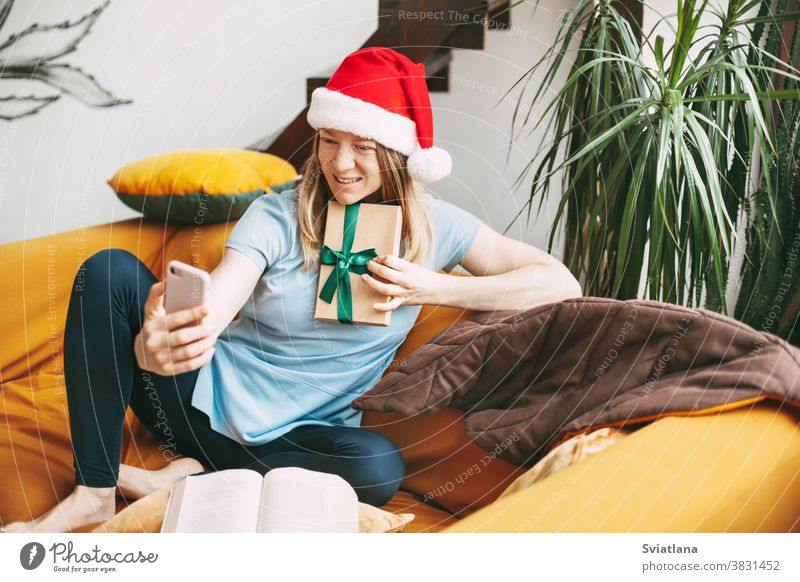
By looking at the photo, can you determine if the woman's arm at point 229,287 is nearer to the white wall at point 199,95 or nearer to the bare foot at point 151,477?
the bare foot at point 151,477

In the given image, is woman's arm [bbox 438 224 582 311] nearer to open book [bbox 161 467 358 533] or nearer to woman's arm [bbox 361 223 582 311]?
woman's arm [bbox 361 223 582 311]

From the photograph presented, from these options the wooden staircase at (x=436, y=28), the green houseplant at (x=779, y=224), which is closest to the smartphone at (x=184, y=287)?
the wooden staircase at (x=436, y=28)

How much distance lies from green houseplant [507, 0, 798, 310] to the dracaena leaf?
0.53 m

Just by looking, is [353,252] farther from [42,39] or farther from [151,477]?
[42,39]

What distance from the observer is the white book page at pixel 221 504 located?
730 millimetres

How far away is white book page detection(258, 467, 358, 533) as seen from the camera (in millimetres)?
736

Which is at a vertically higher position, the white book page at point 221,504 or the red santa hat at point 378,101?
the red santa hat at point 378,101

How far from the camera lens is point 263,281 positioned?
81 centimetres

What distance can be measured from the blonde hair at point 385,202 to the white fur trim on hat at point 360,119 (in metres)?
0.02

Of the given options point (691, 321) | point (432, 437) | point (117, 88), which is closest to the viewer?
point (691, 321)

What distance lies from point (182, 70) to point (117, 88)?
0.10 meters

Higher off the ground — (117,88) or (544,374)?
(117,88)
